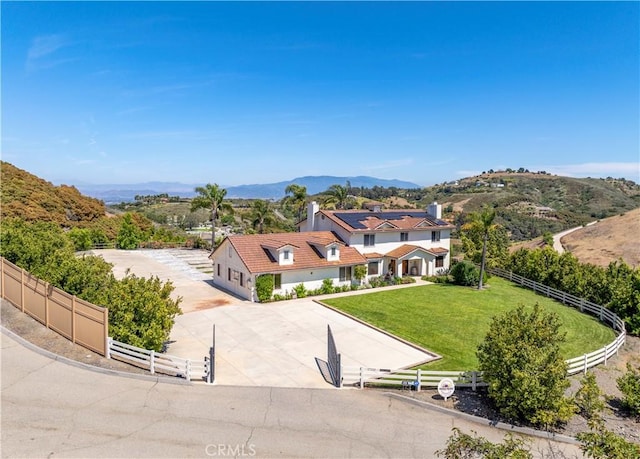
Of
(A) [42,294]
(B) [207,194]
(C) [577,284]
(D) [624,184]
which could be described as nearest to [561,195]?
(D) [624,184]

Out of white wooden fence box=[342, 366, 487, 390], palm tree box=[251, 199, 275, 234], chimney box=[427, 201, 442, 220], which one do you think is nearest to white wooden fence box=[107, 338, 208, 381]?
white wooden fence box=[342, 366, 487, 390]

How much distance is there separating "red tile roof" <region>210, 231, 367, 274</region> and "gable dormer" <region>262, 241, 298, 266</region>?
0.60 ft

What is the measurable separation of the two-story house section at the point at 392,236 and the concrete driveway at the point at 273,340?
903 cm

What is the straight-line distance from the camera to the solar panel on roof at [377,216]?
35556mm

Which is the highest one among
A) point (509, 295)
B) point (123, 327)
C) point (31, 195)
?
point (31, 195)

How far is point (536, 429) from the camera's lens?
12297 mm

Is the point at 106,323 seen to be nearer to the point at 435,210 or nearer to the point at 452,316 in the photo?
the point at 452,316

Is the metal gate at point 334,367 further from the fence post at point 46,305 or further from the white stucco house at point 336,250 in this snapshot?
the fence post at point 46,305

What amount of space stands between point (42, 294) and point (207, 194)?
27544 mm

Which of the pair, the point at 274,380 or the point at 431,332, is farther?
the point at 431,332

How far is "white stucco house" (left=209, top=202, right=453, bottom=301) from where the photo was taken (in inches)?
1124

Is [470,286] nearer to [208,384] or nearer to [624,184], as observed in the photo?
[208,384]

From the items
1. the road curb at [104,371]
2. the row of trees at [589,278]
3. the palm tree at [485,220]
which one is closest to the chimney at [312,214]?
the palm tree at [485,220]

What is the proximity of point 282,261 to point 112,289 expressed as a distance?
13.1 meters
